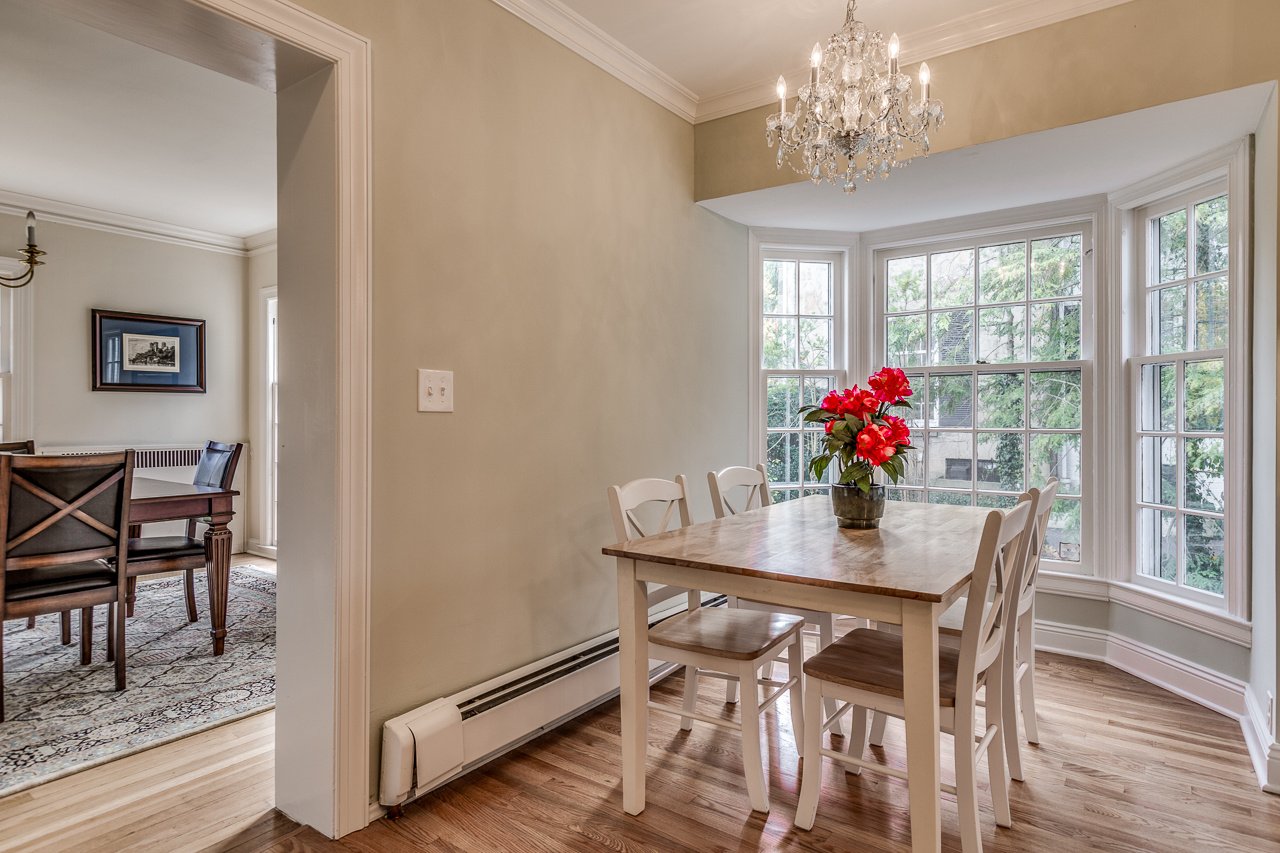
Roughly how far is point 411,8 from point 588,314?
113 cm

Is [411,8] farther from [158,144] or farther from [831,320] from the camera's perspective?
[831,320]

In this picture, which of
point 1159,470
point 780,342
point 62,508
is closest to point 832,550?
point 1159,470

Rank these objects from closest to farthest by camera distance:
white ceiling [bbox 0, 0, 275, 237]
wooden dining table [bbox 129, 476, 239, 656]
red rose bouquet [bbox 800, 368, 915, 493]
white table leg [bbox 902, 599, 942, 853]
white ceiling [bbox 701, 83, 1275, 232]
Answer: white table leg [bbox 902, 599, 942, 853] → red rose bouquet [bbox 800, 368, 915, 493] → white ceiling [bbox 701, 83, 1275, 232] → white ceiling [bbox 0, 0, 275, 237] → wooden dining table [bbox 129, 476, 239, 656]

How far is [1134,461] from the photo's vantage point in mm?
3125

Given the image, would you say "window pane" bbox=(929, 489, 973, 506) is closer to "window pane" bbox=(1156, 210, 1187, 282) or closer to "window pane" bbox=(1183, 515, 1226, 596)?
"window pane" bbox=(1183, 515, 1226, 596)

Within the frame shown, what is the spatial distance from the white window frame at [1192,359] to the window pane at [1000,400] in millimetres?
421

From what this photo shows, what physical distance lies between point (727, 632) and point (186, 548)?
2.70 metres

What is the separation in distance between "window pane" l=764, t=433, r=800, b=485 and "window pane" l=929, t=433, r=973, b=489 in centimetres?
71

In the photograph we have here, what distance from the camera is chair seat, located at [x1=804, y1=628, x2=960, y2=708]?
171cm

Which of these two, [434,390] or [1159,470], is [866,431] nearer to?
[434,390]

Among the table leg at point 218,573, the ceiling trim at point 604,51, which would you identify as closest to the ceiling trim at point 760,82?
the ceiling trim at point 604,51

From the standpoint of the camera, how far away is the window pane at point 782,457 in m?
3.90

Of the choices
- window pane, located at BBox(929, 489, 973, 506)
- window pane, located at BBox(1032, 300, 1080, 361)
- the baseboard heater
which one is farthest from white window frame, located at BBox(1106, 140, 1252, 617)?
the baseboard heater

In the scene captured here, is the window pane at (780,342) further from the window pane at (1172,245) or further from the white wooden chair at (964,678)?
the white wooden chair at (964,678)
